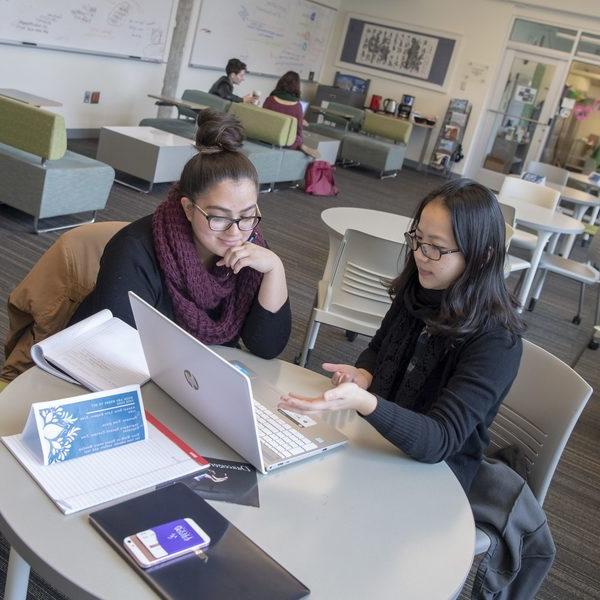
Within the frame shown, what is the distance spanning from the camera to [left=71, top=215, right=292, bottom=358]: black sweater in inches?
70.4

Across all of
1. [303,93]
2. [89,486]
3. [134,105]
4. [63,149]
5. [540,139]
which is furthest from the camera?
[303,93]

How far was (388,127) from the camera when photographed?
10.9 m

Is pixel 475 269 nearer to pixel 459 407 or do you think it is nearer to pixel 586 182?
pixel 459 407

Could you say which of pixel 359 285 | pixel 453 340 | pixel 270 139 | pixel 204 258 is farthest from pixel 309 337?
pixel 270 139

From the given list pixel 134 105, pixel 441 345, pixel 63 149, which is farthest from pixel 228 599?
pixel 134 105

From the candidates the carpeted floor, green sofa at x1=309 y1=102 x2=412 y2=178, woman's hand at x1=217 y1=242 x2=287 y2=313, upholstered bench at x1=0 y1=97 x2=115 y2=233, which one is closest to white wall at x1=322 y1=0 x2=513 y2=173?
green sofa at x1=309 y1=102 x2=412 y2=178

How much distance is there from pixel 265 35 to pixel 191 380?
9.67 metres

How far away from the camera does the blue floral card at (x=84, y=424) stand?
1226 mm

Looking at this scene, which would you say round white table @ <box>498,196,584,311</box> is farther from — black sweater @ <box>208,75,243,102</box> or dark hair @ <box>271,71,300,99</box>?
black sweater @ <box>208,75,243,102</box>

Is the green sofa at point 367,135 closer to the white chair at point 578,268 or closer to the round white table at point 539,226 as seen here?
the round white table at point 539,226

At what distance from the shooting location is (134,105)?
844cm

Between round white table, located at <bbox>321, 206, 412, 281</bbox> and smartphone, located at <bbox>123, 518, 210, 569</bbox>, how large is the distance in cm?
233

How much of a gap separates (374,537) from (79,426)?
1.75 feet

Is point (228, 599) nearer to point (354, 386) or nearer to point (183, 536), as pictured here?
point (183, 536)
